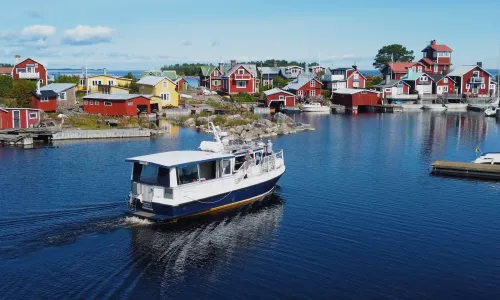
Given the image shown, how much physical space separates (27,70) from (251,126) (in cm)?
3761

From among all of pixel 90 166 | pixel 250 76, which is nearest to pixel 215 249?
pixel 90 166

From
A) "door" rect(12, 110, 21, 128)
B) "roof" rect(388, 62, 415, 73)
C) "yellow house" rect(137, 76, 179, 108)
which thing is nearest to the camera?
"door" rect(12, 110, 21, 128)

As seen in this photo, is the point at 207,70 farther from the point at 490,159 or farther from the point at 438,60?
the point at 490,159

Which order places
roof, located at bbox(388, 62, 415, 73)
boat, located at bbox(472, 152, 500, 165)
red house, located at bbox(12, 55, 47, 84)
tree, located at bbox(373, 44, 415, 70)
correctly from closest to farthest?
boat, located at bbox(472, 152, 500, 165) → red house, located at bbox(12, 55, 47, 84) → roof, located at bbox(388, 62, 415, 73) → tree, located at bbox(373, 44, 415, 70)

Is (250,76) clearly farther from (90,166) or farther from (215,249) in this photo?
(215,249)

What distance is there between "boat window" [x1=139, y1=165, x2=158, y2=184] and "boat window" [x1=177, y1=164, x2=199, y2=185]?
1.22m

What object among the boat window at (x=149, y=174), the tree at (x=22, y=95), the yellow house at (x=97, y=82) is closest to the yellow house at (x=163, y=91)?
the yellow house at (x=97, y=82)

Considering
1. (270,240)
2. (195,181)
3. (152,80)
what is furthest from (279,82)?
(270,240)

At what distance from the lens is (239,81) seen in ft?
304

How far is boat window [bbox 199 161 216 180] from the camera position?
27734 millimetres

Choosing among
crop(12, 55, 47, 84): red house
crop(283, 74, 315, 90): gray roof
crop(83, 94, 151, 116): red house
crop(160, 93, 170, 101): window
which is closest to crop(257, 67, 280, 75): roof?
crop(283, 74, 315, 90): gray roof

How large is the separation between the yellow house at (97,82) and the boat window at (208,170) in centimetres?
5429

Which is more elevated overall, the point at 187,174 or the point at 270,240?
the point at 187,174

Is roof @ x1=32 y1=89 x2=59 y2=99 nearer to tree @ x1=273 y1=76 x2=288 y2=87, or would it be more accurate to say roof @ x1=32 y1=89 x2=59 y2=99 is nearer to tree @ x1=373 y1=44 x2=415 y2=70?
tree @ x1=273 y1=76 x2=288 y2=87
